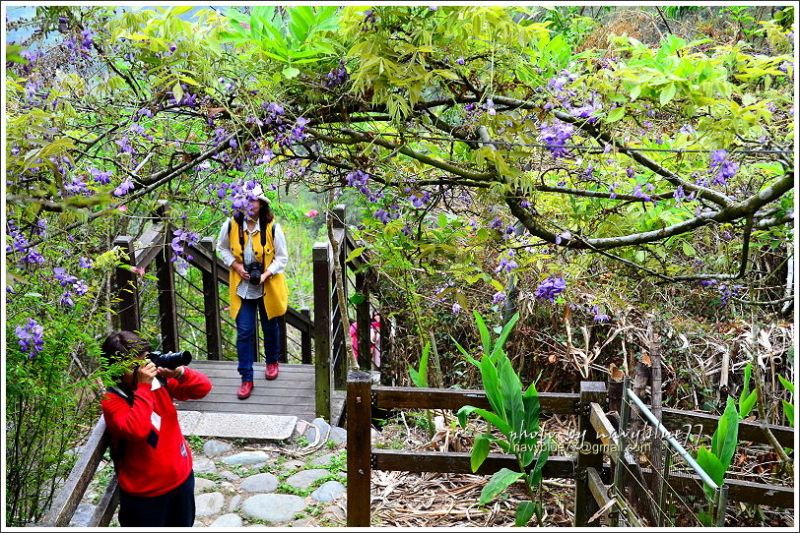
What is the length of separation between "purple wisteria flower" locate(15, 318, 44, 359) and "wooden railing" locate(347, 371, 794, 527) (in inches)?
45.1

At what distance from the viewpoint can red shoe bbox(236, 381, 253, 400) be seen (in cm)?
495

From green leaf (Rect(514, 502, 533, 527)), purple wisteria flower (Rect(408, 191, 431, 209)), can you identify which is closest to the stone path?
green leaf (Rect(514, 502, 533, 527))

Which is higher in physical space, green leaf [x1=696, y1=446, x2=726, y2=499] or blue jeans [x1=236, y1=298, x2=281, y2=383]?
blue jeans [x1=236, y1=298, x2=281, y2=383]

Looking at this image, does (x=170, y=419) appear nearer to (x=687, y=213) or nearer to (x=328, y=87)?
(x=328, y=87)

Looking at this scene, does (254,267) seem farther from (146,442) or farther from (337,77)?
(337,77)

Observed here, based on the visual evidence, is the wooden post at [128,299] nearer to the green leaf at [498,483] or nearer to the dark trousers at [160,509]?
the dark trousers at [160,509]

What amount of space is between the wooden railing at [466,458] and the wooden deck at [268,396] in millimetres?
1787

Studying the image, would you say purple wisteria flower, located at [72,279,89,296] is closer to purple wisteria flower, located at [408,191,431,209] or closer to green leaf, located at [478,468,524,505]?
purple wisteria flower, located at [408,191,431,209]

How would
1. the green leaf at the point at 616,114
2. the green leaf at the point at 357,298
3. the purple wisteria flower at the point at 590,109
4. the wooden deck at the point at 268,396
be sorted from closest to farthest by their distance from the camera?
the green leaf at the point at 616,114 → the purple wisteria flower at the point at 590,109 → the wooden deck at the point at 268,396 → the green leaf at the point at 357,298

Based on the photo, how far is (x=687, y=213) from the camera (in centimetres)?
304

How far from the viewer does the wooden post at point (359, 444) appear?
3.02 meters

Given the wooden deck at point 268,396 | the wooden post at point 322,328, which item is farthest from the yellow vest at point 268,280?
the wooden deck at point 268,396

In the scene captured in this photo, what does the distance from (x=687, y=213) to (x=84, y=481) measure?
2481 millimetres

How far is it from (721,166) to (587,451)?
125 cm
